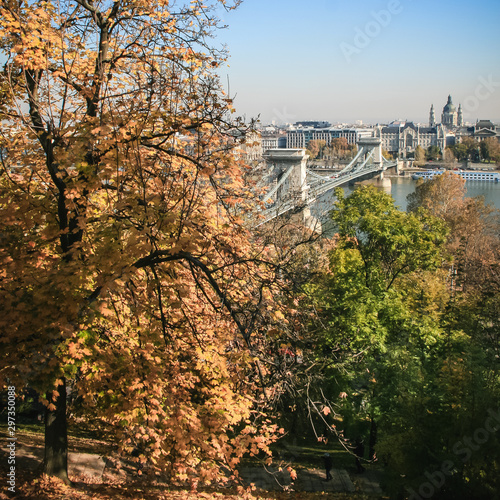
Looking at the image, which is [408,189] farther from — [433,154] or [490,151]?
[433,154]

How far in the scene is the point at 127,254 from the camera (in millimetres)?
3713

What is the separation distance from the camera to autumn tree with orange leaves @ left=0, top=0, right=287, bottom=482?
3.79 m

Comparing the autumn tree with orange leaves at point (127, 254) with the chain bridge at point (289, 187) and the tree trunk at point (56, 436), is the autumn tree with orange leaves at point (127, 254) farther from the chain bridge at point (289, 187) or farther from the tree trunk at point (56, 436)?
the chain bridge at point (289, 187)

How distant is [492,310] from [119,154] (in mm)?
9070

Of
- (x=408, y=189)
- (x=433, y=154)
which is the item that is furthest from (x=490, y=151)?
(x=408, y=189)

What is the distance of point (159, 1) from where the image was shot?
4840mm

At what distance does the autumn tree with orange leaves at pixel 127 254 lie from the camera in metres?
3.79

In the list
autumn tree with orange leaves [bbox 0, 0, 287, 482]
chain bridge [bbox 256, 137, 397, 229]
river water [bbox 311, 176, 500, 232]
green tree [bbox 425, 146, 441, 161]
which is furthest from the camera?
green tree [bbox 425, 146, 441, 161]

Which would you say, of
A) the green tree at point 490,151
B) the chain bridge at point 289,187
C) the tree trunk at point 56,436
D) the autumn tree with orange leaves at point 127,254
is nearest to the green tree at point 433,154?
the green tree at point 490,151

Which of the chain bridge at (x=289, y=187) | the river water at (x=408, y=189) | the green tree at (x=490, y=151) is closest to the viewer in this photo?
the chain bridge at (x=289, y=187)

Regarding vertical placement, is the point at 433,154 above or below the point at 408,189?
above

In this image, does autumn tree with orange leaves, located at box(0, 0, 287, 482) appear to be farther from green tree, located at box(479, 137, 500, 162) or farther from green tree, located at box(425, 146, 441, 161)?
green tree, located at box(425, 146, 441, 161)

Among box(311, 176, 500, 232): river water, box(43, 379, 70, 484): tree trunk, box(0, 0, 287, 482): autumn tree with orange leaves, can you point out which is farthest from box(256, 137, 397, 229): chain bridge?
box(311, 176, 500, 232): river water

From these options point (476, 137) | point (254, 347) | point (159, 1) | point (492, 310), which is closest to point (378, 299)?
point (492, 310)
